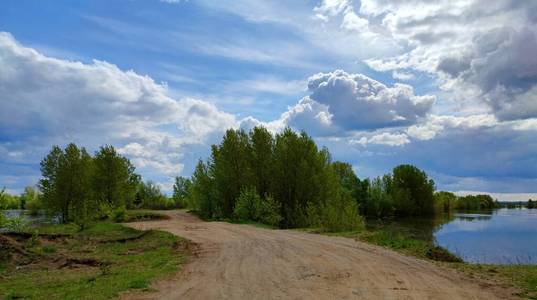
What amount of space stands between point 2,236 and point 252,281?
1376cm

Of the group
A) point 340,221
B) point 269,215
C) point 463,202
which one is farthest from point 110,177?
point 463,202

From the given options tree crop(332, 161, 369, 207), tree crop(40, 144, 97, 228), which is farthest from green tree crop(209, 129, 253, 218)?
tree crop(332, 161, 369, 207)

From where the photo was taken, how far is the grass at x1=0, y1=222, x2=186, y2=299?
40.0 feet

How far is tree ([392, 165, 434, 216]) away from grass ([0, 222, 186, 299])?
6945cm

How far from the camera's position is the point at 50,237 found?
2548 cm

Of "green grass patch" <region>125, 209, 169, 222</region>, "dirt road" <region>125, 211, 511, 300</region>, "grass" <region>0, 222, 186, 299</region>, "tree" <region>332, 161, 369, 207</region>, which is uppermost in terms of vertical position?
"tree" <region>332, 161, 369, 207</region>

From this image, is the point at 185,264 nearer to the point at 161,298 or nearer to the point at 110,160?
the point at 161,298

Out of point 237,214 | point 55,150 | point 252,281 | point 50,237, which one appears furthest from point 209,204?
point 252,281

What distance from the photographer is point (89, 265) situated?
17.4 meters

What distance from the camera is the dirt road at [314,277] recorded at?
11031 mm

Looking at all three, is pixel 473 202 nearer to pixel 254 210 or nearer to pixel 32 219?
pixel 254 210

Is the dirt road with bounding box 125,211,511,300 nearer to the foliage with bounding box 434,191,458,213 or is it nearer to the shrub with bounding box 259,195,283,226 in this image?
the shrub with bounding box 259,195,283,226

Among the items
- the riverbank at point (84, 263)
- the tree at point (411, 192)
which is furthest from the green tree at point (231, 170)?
the tree at point (411, 192)

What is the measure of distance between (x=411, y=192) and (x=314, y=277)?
276ft
